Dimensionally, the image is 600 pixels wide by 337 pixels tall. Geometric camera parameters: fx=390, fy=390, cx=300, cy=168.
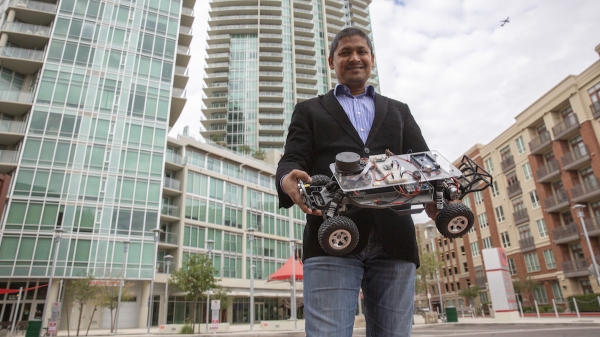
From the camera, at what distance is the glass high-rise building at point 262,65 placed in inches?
3022

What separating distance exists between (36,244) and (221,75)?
56.8m

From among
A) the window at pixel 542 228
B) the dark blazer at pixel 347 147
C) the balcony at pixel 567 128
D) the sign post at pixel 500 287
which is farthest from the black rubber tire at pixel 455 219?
the window at pixel 542 228

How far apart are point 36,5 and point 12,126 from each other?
12.9m

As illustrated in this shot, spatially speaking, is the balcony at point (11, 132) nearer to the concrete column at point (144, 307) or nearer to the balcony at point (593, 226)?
the concrete column at point (144, 307)

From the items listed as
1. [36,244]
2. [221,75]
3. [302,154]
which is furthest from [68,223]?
[221,75]

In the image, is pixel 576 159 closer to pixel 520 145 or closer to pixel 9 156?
pixel 520 145

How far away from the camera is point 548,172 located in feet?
124

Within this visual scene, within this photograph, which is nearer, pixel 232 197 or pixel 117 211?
pixel 117 211

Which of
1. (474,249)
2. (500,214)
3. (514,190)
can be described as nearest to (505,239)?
(500,214)

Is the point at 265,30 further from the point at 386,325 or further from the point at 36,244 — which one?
the point at 386,325

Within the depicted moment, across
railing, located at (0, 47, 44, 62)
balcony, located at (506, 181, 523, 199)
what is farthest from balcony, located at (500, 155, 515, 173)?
railing, located at (0, 47, 44, 62)

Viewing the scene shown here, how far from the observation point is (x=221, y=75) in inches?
3219

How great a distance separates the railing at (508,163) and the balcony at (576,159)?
789 centimetres

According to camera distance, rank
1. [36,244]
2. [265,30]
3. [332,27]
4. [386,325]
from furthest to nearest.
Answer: [332,27] → [265,30] → [36,244] → [386,325]
